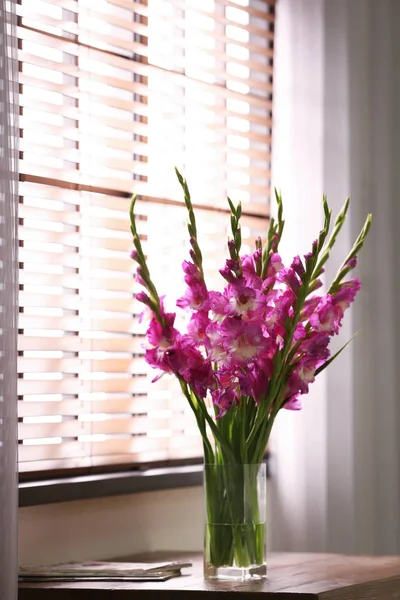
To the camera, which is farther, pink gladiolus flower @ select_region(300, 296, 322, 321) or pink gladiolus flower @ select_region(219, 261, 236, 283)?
pink gladiolus flower @ select_region(300, 296, 322, 321)

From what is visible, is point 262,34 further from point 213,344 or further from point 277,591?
point 277,591

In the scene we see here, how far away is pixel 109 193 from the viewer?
2398mm

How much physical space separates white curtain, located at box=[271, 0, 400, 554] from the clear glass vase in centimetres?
67

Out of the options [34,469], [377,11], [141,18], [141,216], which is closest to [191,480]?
[34,469]

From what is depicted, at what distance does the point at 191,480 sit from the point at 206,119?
35.4 inches

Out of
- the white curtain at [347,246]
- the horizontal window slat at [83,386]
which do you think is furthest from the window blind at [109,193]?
the white curtain at [347,246]

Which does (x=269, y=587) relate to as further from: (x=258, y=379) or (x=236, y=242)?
(x=236, y=242)

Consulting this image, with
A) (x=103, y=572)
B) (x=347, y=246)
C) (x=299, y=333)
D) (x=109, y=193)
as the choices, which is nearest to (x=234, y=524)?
(x=103, y=572)

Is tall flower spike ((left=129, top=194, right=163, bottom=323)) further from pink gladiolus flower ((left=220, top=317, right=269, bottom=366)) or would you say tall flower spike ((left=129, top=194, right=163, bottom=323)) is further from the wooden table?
the wooden table

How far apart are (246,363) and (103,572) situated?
1.59 ft

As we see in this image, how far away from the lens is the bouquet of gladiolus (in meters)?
1.92

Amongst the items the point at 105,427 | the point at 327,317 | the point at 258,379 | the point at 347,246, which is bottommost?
the point at 105,427

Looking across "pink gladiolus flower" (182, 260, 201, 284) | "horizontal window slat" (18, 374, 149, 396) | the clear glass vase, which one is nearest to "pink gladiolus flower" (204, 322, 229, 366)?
"pink gladiolus flower" (182, 260, 201, 284)

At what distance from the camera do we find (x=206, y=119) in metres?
2.68
